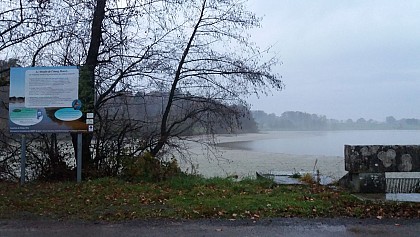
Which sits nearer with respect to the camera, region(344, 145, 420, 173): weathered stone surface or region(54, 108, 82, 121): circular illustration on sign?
region(344, 145, 420, 173): weathered stone surface

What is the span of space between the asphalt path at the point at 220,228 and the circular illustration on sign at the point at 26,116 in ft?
14.7

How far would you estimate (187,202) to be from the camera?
8406mm

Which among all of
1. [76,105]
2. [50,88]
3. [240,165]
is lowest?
[240,165]

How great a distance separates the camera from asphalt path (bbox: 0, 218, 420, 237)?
6.50 m

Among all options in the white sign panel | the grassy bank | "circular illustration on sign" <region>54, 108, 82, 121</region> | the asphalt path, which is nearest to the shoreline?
the grassy bank

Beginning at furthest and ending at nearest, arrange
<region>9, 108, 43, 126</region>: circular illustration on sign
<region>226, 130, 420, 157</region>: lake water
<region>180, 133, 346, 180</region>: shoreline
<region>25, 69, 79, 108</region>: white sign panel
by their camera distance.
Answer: <region>226, 130, 420, 157</region>: lake water < <region>180, 133, 346, 180</region>: shoreline < <region>9, 108, 43, 126</region>: circular illustration on sign < <region>25, 69, 79, 108</region>: white sign panel

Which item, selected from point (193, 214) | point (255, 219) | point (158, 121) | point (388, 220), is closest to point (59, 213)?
point (193, 214)

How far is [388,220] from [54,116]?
8.09m

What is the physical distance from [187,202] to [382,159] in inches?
167

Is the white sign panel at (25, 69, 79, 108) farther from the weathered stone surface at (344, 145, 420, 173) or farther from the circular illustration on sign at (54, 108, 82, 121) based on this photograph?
the weathered stone surface at (344, 145, 420, 173)

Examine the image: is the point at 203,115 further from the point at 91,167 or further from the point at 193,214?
the point at 193,214

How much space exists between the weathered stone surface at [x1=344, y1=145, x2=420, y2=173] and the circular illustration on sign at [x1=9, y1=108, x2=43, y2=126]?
296 inches

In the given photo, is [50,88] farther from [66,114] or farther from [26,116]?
[26,116]

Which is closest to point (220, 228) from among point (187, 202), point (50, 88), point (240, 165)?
point (187, 202)
